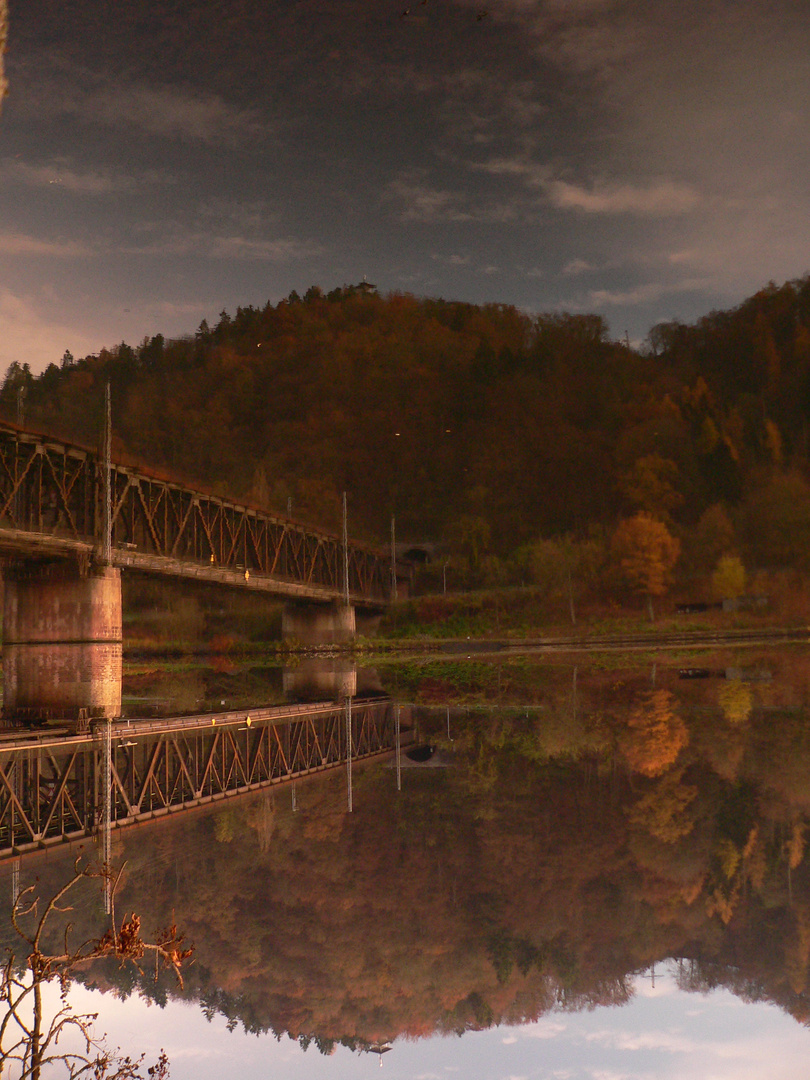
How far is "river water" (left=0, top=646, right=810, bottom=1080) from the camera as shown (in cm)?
458

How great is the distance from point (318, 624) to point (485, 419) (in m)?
74.0

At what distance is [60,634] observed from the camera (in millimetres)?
32406

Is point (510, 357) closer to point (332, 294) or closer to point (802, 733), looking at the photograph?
point (332, 294)

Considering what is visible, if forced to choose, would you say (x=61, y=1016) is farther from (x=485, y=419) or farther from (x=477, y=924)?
(x=485, y=419)

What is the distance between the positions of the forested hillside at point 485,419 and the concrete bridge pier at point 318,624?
22276 millimetres

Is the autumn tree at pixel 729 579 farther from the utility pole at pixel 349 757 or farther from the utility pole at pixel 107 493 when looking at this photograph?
the utility pole at pixel 349 757

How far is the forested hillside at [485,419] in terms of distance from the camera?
3875 inches

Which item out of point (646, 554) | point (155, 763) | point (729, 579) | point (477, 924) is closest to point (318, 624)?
point (646, 554)

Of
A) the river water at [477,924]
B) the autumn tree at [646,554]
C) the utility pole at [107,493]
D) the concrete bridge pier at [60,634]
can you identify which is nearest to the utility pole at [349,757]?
the river water at [477,924]

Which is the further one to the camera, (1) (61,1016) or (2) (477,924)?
(2) (477,924)

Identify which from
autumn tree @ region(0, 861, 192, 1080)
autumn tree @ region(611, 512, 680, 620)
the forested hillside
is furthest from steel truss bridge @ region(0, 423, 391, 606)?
the forested hillside

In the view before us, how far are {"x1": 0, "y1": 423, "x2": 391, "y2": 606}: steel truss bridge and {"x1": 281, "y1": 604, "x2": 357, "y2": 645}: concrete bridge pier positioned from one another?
7.95 feet

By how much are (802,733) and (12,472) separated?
2691 cm

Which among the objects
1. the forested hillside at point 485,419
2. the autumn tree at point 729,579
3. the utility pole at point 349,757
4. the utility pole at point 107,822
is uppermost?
the forested hillside at point 485,419
